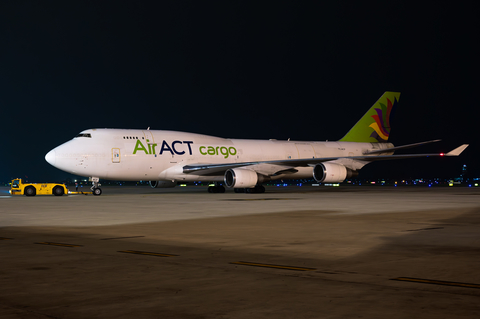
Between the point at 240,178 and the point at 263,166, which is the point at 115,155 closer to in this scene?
the point at 240,178

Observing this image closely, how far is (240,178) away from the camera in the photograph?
36438 mm

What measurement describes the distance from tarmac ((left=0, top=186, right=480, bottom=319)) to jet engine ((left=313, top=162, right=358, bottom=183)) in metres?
23.8

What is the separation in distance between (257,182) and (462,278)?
31134 millimetres

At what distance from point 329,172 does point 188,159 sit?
33.9ft

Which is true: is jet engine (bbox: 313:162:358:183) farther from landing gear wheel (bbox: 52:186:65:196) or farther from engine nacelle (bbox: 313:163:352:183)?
landing gear wheel (bbox: 52:186:65:196)

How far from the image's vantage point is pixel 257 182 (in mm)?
38250

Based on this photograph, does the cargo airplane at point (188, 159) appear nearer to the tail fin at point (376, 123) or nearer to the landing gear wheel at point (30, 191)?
the landing gear wheel at point (30, 191)

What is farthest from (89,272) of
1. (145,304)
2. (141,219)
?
(141,219)

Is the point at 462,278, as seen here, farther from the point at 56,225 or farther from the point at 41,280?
the point at 56,225

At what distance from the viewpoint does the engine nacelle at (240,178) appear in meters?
36.4

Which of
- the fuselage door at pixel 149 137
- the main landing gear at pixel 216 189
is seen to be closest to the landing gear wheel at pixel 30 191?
the fuselage door at pixel 149 137

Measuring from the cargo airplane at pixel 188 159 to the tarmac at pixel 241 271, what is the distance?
22.0 m

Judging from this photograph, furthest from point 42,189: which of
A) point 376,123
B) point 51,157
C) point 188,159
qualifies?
point 376,123

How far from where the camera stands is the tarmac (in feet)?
18.5
